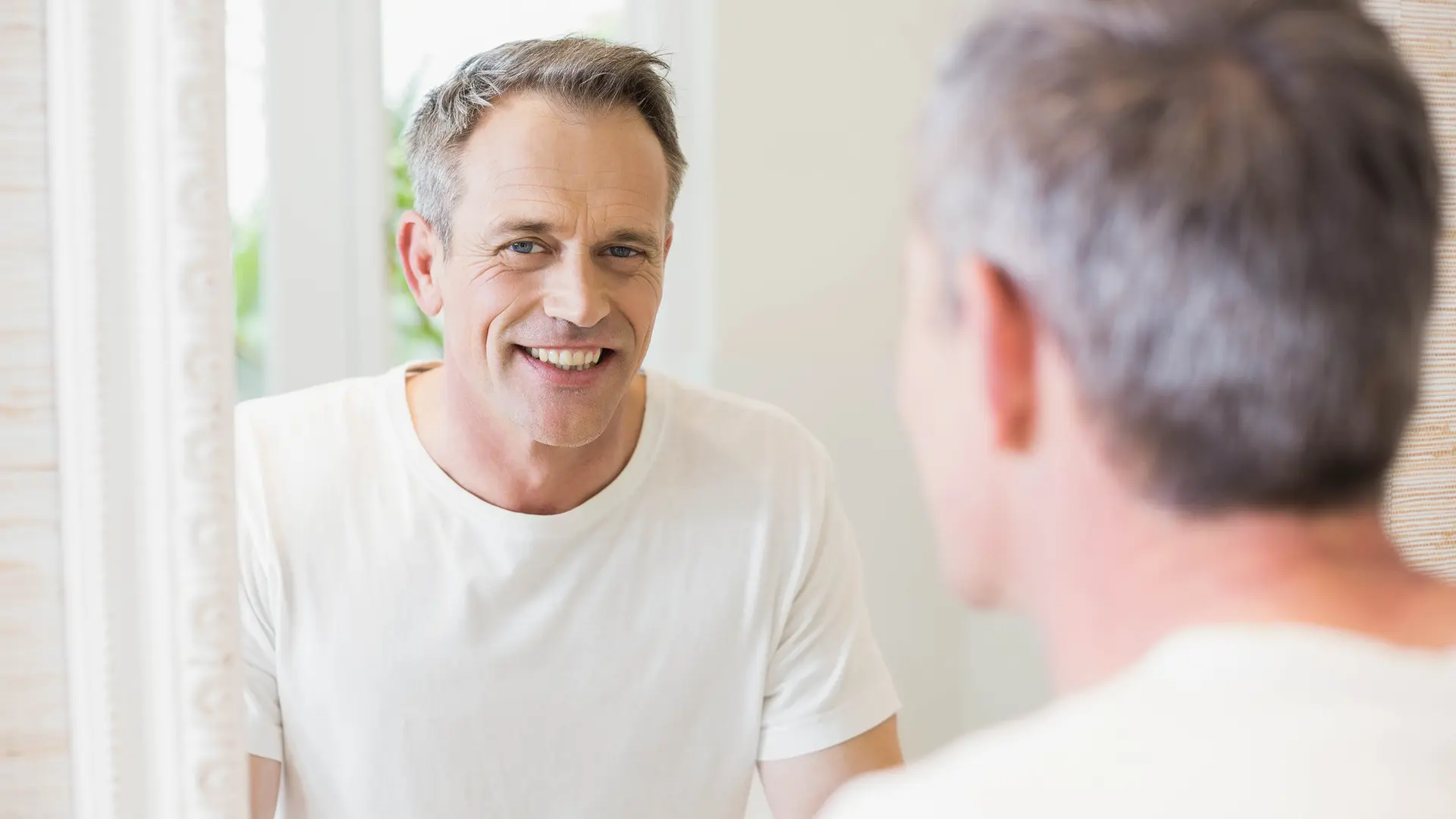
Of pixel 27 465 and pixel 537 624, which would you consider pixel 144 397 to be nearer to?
pixel 27 465

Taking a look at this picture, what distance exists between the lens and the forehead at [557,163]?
109 cm

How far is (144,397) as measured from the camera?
0.71 metres

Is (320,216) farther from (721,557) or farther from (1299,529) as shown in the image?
(1299,529)

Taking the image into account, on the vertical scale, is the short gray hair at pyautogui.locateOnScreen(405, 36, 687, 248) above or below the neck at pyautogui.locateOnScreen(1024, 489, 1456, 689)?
above

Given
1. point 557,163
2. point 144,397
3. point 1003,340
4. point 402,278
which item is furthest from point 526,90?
point 1003,340

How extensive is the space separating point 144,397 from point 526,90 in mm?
511

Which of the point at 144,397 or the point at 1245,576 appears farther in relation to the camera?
the point at 144,397

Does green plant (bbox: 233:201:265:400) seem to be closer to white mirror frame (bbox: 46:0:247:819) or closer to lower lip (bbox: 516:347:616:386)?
lower lip (bbox: 516:347:616:386)

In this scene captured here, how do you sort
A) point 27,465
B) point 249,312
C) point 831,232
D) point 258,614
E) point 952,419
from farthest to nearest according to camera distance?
point 831,232
point 249,312
point 258,614
point 27,465
point 952,419

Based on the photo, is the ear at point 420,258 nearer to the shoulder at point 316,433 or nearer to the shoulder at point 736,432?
the shoulder at point 316,433

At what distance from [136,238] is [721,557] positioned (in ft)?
2.07

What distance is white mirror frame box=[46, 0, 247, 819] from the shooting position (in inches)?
27.4

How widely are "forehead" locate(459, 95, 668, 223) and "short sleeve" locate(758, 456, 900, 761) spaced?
1.16 ft

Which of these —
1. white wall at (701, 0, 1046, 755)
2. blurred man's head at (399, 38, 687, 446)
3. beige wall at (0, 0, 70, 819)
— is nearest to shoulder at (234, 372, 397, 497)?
blurred man's head at (399, 38, 687, 446)
